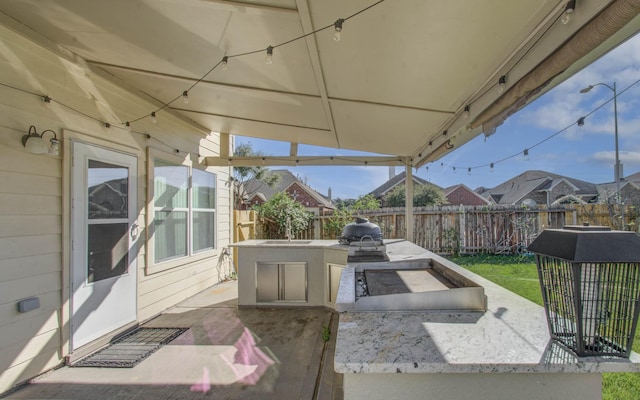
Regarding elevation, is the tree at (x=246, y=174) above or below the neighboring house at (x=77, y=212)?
above

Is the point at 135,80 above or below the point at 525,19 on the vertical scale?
above

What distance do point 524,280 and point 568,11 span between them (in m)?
4.54

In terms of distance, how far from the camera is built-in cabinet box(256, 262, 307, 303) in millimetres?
4293

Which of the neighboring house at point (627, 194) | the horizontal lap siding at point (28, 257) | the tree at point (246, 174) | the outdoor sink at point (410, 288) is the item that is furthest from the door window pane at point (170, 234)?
the tree at point (246, 174)

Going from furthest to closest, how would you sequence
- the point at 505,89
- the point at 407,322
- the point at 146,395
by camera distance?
1. the point at 146,395
2. the point at 505,89
3. the point at 407,322

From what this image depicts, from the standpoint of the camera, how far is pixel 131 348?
3080mm

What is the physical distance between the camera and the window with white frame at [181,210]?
4.17 meters

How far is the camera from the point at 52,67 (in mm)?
2723

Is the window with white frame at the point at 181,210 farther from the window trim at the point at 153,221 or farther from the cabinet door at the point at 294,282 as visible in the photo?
the cabinet door at the point at 294,282

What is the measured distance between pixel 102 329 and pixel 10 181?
5.53 ft

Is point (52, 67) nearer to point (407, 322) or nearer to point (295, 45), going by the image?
point (295, 45)

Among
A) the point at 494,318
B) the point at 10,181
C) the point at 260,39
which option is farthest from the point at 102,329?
the point at 494,318

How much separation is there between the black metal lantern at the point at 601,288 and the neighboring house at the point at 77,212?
11.3ft

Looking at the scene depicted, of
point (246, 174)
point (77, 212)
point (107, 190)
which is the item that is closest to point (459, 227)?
point (107, 190)
